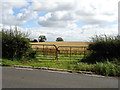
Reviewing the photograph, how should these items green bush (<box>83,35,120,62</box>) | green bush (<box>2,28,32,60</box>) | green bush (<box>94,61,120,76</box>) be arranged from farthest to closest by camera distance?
green bush (<box>2,28,32,60</box>) < green bush (<box>83,35,120,62</box>) < green bush (<box>94,61,120,76</box>)

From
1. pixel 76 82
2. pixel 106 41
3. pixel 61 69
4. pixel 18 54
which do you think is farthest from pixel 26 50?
pixel 76 82

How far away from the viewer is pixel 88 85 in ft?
24.6

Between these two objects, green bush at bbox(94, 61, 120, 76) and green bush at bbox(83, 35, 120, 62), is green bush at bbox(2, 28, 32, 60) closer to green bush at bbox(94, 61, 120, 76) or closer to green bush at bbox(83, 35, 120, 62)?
green bush at bbox(83, 35, 120, 62)

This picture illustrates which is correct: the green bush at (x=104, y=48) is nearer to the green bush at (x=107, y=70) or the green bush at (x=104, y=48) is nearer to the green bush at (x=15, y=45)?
the green bush at (x=107, y=70)

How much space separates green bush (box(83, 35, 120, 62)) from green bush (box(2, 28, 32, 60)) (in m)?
4.85

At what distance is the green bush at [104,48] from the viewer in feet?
44.5

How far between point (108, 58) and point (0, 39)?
8.08 meters

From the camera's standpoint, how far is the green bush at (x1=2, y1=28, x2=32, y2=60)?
14.6 meters

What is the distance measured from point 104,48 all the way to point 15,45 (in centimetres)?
649

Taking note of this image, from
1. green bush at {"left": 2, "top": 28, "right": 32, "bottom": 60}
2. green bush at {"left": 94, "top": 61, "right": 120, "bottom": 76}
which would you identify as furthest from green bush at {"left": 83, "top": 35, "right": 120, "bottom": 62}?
green bush at {"left": 2, "top": 28, "right": 32, "bottom": 60}

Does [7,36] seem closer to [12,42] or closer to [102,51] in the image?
[12,42]

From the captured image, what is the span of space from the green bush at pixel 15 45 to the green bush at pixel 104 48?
15.9 ft

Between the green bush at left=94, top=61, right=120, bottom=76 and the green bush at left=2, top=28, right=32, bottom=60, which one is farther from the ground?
the green bush at left=2, top=28, right=32, bottom=60

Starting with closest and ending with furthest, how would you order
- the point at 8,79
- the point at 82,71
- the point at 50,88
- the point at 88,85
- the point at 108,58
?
the point at 50,88 < the point at 88,85 < the point at 8,79 < the point at 82,71 < the point at 108,58
